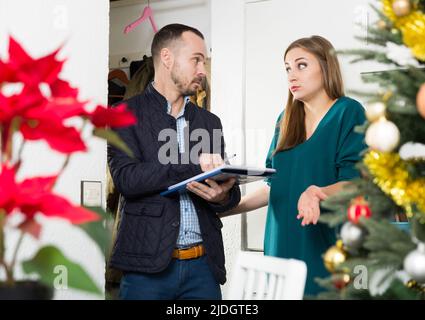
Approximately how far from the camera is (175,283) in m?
1.81

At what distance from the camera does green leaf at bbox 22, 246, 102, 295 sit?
1.70 ft

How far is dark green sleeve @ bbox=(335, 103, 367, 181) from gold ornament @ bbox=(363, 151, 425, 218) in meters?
0.89

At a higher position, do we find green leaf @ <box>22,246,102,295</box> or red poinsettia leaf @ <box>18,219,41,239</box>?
red poinsettia leaf @ <box>18,219,41,239</box>

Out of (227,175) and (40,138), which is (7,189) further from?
(227,175)

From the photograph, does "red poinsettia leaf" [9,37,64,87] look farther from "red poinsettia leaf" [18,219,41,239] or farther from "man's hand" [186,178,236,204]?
"man's hand" [186,178,236,204]

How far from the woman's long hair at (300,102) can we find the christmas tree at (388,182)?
3.33ft

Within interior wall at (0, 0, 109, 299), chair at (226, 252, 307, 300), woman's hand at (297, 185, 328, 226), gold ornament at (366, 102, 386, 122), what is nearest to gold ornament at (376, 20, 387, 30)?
gold ornament at (366, 102, 386, 122)

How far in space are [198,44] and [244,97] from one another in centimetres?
82

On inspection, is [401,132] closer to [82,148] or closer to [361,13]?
[82,148]

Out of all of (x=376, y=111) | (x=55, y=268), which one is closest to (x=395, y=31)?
(x=376, y=111)

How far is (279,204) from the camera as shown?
1.94 m

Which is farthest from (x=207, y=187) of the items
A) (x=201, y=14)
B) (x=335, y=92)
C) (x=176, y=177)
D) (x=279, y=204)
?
(x=201, y=14)

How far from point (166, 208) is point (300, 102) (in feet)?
2.00

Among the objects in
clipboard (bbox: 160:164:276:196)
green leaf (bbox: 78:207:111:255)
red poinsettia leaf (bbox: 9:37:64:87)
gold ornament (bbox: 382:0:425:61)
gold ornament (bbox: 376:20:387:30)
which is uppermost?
gold ornament (bbox: 376:20:387:30)
